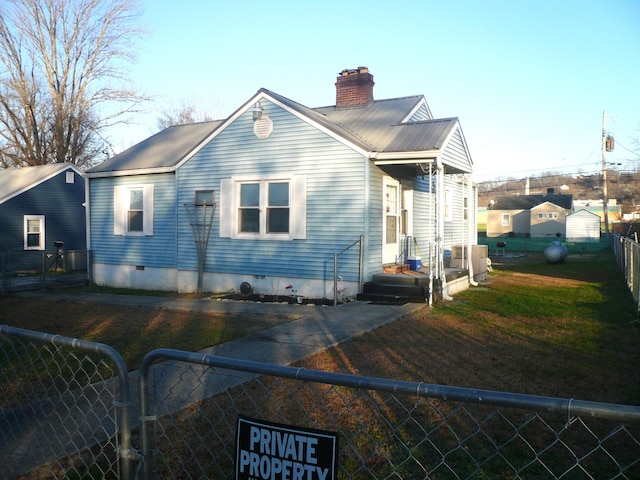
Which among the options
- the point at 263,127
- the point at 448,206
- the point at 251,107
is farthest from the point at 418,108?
the point at 251,107

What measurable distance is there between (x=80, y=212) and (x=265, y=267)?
629 inches

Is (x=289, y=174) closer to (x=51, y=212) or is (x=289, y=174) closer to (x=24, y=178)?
(x=51, y=212)

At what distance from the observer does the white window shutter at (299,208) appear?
12.3 m

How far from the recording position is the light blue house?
1188cm

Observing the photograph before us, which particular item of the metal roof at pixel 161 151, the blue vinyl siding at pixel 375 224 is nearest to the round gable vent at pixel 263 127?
the metal roof at pixel 161 151

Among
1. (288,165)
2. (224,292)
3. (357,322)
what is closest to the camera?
(357,322)

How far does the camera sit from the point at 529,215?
59.1 metres

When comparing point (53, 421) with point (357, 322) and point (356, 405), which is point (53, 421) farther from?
point (357, 322)

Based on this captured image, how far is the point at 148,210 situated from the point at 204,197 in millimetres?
2324

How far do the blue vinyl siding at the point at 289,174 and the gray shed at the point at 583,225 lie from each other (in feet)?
148

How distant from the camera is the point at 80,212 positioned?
25.2 metres

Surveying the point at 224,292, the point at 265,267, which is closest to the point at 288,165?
the point at 265,267

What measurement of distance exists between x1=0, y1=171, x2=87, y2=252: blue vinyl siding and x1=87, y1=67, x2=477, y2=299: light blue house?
7893 millimetres

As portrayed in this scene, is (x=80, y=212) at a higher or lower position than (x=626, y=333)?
higher
